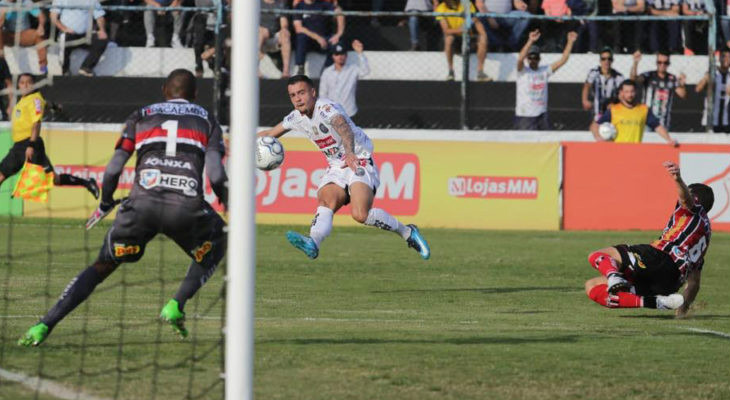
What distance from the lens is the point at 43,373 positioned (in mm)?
8078

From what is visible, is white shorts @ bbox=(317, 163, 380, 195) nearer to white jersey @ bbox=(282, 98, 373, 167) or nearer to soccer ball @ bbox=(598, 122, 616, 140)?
white jersey @ bbox=(282, 98, 373, 167)

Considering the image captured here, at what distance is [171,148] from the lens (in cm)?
904

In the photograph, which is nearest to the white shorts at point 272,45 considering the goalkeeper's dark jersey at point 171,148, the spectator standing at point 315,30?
the spectator standing at point 315,30

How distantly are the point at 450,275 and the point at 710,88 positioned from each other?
9.01m

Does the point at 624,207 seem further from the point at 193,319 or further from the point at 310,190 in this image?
the point at 193,319

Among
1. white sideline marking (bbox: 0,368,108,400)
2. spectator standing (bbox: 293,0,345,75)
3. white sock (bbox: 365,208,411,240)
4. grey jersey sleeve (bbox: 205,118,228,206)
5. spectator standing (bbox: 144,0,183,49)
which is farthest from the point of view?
spectator standing (bbox: 144,0,183,49)

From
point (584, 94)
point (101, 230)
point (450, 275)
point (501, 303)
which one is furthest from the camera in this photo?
point (584, 94)

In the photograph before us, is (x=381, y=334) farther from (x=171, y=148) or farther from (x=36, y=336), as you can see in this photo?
(x=36, y=336)

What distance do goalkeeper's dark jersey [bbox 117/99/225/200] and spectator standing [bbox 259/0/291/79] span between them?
47.2 feet

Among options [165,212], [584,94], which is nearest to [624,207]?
[584,94]

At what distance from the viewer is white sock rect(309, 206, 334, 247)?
12.6m

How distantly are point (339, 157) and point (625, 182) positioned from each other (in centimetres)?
951

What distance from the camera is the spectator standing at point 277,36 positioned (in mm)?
23453

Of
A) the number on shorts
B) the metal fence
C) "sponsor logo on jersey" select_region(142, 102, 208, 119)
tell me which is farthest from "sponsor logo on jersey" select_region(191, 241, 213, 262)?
the metal fence
